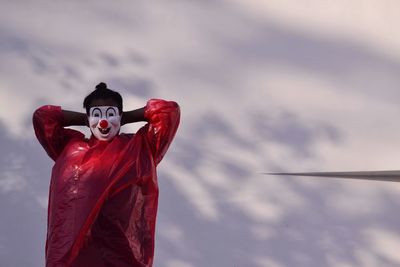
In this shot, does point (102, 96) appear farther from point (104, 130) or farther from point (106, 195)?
point (106, 195)

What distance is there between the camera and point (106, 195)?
1.44 metres

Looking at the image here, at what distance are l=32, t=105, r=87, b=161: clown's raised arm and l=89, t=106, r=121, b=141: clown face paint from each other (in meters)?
0.04

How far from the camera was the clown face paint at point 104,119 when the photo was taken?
1493 millimetres

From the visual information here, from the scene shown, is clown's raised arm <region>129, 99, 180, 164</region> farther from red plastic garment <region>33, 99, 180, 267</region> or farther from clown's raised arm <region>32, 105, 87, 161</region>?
clown's raised arm <region>32, 105, 87, 161</region>

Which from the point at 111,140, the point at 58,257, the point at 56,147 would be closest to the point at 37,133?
the point at 56,147

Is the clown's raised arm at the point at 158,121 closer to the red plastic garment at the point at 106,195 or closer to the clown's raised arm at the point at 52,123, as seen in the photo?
the red plastic garment at the point at 106,195

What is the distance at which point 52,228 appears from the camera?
146 cm

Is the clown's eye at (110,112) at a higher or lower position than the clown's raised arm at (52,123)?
higher

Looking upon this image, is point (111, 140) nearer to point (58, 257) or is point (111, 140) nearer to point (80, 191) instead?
point (80, 191)

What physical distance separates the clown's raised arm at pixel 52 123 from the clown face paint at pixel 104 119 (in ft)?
0.14

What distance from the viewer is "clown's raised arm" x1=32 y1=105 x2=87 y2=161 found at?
60.2 inches

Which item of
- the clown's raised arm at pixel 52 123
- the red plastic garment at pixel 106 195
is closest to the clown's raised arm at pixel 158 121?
the red plastic garment at pixel 106 195

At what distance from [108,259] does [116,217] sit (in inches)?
3.2

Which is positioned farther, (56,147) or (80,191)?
(56,147)
